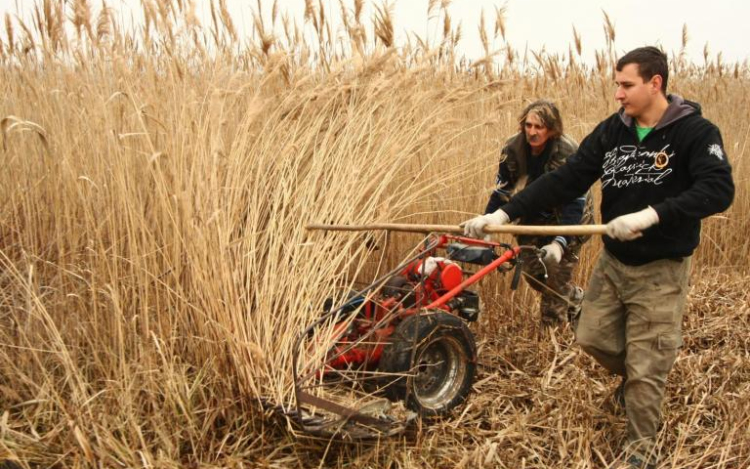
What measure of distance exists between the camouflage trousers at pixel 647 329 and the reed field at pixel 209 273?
20 cm

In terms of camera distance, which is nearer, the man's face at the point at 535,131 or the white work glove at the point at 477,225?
the white work glove at the point at 477,225

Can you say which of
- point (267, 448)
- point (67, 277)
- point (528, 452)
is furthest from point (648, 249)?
point (67, 277)

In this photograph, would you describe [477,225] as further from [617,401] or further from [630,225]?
[617,401]

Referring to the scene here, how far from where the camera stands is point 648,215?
261cm

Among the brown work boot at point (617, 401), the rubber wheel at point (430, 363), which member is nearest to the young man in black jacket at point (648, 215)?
the brown work boot at point (617, 401)

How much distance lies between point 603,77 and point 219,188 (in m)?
4.52

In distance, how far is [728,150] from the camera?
20.4ft

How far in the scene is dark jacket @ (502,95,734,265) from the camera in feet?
8.65

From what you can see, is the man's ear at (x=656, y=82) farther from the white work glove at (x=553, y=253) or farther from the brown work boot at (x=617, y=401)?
the brown work boot at (x=617, y=401)

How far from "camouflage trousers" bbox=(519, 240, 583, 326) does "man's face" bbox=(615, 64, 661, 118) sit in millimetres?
1500

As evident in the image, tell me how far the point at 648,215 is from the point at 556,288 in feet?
5.70

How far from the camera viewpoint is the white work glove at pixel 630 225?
2.57 metres

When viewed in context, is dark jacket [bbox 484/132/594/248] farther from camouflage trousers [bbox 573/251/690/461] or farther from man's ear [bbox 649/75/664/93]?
man's ear [bbox 649/75/664/93]

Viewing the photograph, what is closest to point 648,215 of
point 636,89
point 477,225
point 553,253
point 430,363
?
point 636,89
